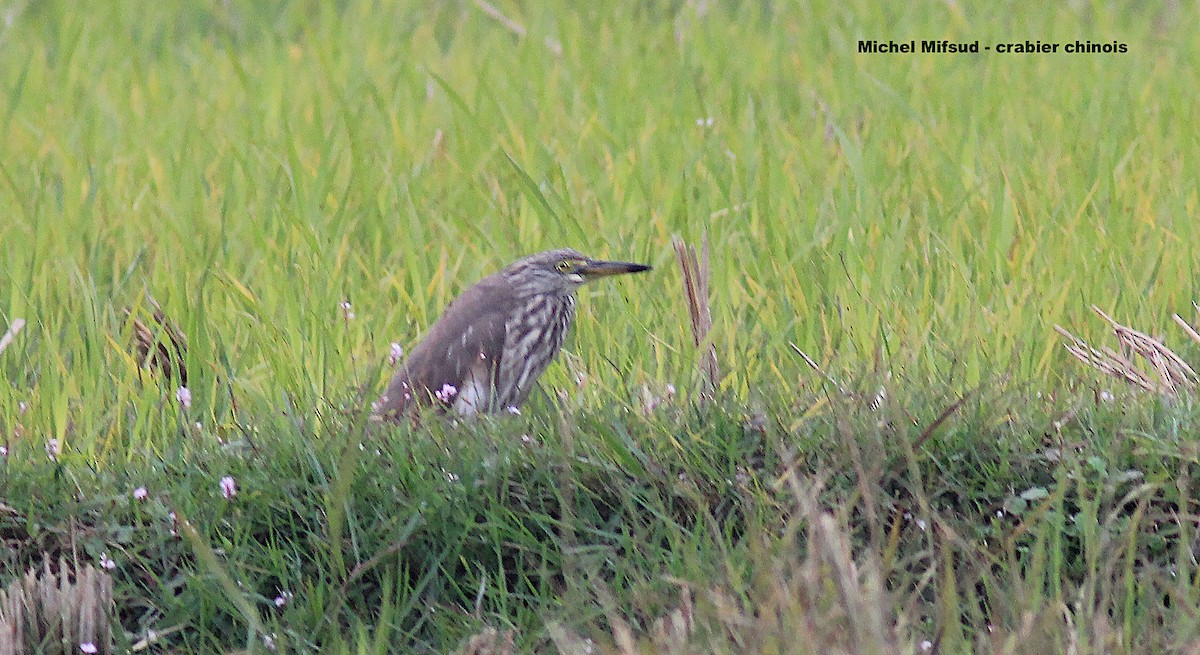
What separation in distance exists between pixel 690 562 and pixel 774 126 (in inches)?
141

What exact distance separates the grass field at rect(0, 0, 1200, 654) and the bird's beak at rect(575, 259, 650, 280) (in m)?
0.15

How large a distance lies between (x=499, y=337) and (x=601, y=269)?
39 cm

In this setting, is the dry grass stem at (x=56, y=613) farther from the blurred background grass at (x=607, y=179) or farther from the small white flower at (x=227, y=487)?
the blurred background grass at (x=607, y=179)

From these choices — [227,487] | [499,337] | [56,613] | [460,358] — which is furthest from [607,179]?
[56,613]

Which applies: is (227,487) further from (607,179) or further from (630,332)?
(607,179)

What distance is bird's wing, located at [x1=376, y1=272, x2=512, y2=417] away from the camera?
4.60m

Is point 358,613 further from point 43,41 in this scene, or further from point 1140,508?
point 43,41

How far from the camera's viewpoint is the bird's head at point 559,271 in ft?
16.2

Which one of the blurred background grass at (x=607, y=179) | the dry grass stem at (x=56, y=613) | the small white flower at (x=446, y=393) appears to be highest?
the blurred background grass at (x=607, y=179)

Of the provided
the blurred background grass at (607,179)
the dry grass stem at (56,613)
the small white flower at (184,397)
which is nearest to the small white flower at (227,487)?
the dry grass stem at (56,613)

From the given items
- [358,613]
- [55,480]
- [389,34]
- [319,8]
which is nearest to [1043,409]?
[358,613]

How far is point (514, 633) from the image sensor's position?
3.62 meters

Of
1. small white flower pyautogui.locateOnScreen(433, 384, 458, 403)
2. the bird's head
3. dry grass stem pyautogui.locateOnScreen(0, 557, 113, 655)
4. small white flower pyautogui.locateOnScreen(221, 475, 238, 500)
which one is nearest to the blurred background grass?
the bird's head

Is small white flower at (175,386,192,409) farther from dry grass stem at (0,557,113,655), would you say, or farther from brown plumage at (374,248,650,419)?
dry grass stem at (0,557,113,655)
